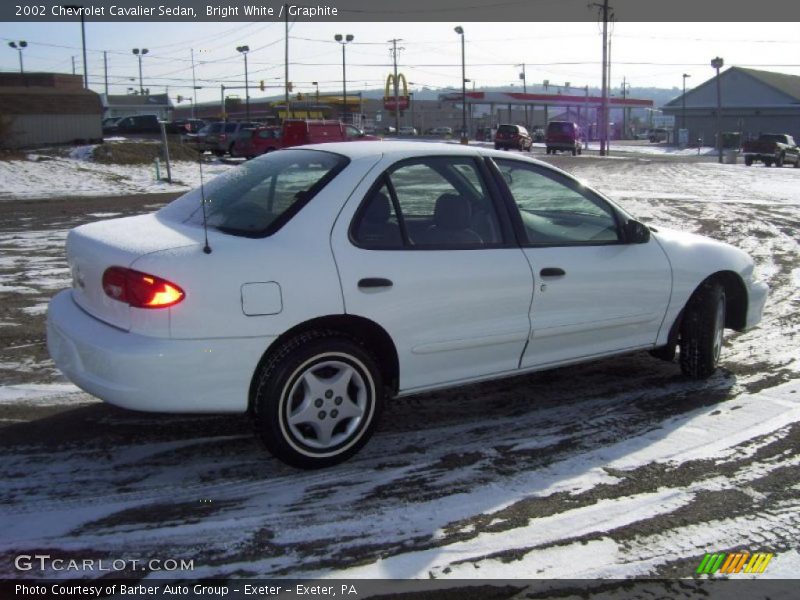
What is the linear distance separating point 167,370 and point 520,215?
2.21m

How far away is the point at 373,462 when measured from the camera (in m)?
4.16

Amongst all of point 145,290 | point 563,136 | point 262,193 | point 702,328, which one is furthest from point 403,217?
point 563,136

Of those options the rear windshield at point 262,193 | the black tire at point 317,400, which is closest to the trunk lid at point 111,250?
the rear windshield at point 262,193

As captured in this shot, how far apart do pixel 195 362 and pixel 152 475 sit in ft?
2.30

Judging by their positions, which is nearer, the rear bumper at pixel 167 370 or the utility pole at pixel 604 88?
the rear bumper at pixel 167 370

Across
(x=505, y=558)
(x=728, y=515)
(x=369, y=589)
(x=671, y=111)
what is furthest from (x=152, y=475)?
(x=671, y=111)

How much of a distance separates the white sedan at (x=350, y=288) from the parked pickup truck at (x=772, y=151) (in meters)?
40.4

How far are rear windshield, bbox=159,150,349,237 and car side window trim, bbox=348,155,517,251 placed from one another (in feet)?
0.74

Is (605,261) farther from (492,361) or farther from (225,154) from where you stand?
(225,154)

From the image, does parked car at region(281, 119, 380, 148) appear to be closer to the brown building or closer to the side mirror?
the brown building

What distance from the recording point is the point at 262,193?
14.3ft

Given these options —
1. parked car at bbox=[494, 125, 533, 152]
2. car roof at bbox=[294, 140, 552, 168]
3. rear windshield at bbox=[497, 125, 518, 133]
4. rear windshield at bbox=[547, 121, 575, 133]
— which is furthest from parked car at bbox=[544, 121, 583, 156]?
car roof at bbox=[294, 140, 552, 168]

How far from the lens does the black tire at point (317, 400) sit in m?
3.82

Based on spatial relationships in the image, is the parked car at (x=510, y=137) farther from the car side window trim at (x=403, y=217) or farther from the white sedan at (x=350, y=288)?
the car side window trim at (x=403, y=217)
